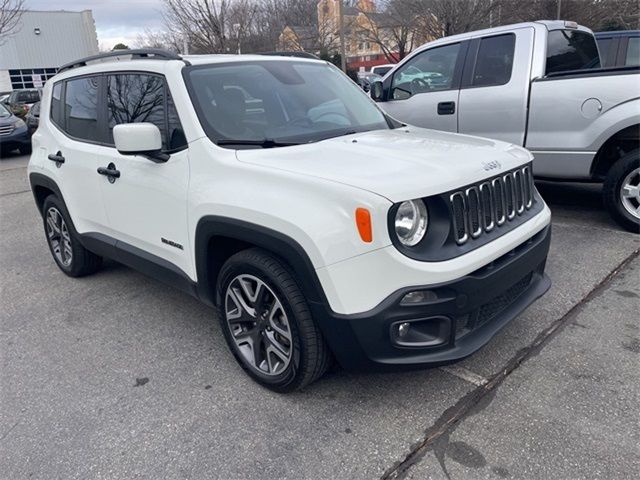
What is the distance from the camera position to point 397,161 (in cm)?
272

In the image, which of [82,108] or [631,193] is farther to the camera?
[631,193]

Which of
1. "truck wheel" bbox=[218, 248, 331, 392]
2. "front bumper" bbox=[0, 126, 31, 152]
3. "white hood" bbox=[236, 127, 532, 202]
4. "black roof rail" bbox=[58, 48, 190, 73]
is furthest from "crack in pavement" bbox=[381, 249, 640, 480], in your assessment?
"front bumper" bbox=[0, 126, 31, 152]

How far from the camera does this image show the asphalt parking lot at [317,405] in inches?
96.2

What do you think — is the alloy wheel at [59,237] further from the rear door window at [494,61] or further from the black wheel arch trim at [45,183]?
the rear door window at [494,61]

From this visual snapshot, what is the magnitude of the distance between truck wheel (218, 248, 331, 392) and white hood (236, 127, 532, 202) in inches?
20.8

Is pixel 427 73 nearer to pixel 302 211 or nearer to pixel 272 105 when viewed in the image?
pixel 272 105

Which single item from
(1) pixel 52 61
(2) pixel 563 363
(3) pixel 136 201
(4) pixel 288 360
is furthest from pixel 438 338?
(1) pixel 52 61

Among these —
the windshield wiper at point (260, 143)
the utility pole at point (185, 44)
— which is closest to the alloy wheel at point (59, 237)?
the windshield wiper at point (260, 143)

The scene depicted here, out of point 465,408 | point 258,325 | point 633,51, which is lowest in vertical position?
point 465,408

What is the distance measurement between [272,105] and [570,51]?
4.12 m

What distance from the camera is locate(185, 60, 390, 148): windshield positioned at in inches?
124

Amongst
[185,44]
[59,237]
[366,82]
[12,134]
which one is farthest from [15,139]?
[59,237]

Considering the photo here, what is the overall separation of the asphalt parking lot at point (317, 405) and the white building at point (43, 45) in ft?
146

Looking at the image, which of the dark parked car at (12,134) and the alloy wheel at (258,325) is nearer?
the alloy wheel at (258,325)
